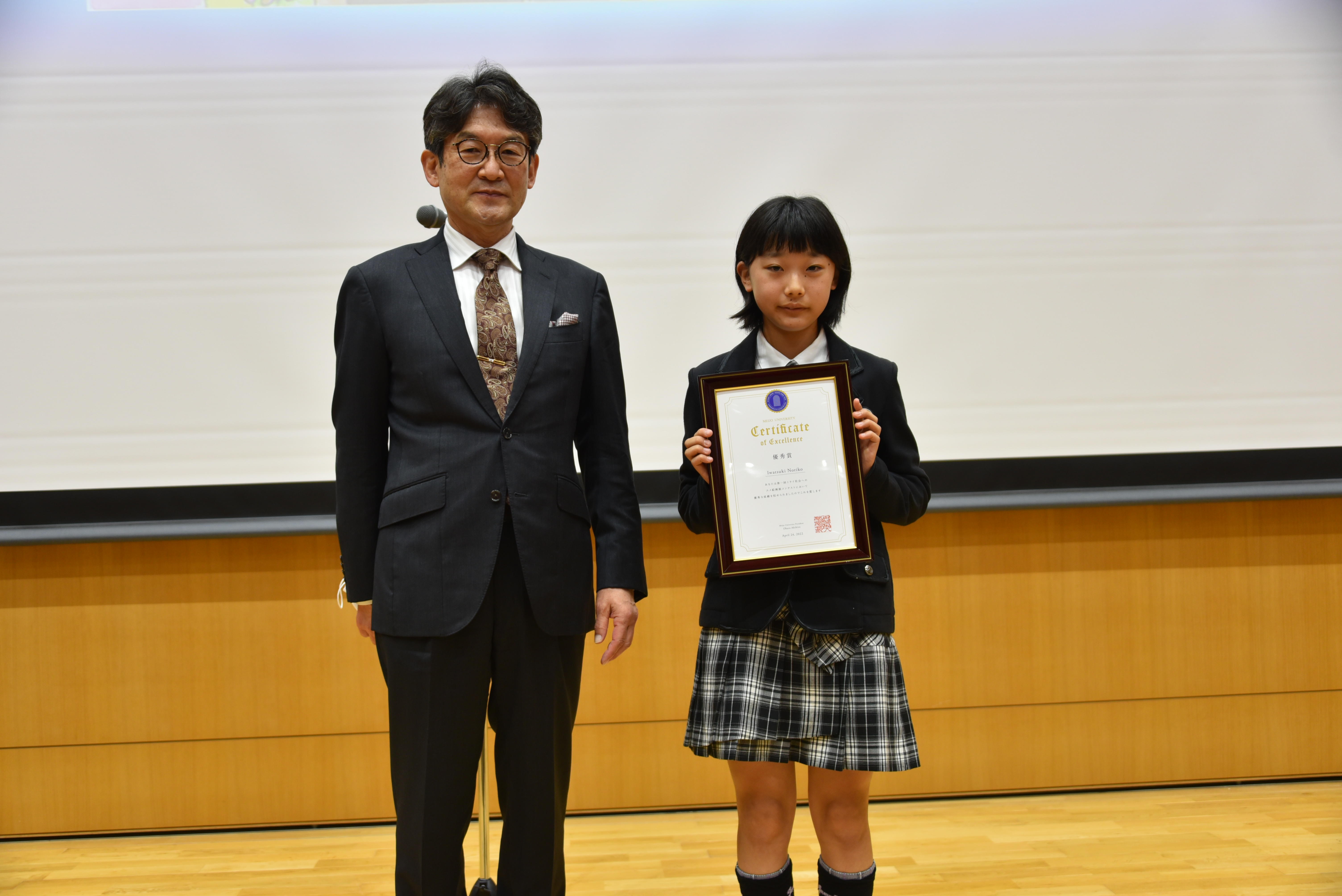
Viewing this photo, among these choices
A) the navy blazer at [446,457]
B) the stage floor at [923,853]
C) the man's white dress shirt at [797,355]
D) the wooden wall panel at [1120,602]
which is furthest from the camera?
the wooden wall panel at [1120,602]

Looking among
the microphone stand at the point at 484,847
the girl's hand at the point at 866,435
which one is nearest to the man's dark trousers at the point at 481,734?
the microphone stand at the point at 484,847

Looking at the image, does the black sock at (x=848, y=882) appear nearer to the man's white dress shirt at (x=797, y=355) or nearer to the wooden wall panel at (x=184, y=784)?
the man's white dress shirt at (x=797, y=355)

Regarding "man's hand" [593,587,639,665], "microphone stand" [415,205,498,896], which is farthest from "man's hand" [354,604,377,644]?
"microphone stand" [415,205,498,896]

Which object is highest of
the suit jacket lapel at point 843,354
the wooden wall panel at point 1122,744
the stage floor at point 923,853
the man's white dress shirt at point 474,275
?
the man's white dress shirt at point 474,275

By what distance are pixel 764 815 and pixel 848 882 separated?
0.56ft

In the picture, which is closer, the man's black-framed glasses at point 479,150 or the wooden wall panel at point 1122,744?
the man's black-framed glasses at point 479,150

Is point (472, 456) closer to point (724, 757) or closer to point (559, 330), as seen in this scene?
point (559, 330)

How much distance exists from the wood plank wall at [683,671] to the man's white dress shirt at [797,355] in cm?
98

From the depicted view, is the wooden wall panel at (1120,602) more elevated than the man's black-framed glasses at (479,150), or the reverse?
the man's black-framed glasses at (479,150)

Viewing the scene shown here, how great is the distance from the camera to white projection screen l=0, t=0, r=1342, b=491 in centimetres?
235

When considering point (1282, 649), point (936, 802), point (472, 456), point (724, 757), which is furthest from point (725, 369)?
point (1282, 649)

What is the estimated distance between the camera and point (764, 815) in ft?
5.04

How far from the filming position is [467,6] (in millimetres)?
2359

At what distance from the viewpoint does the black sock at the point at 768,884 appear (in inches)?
60.1
